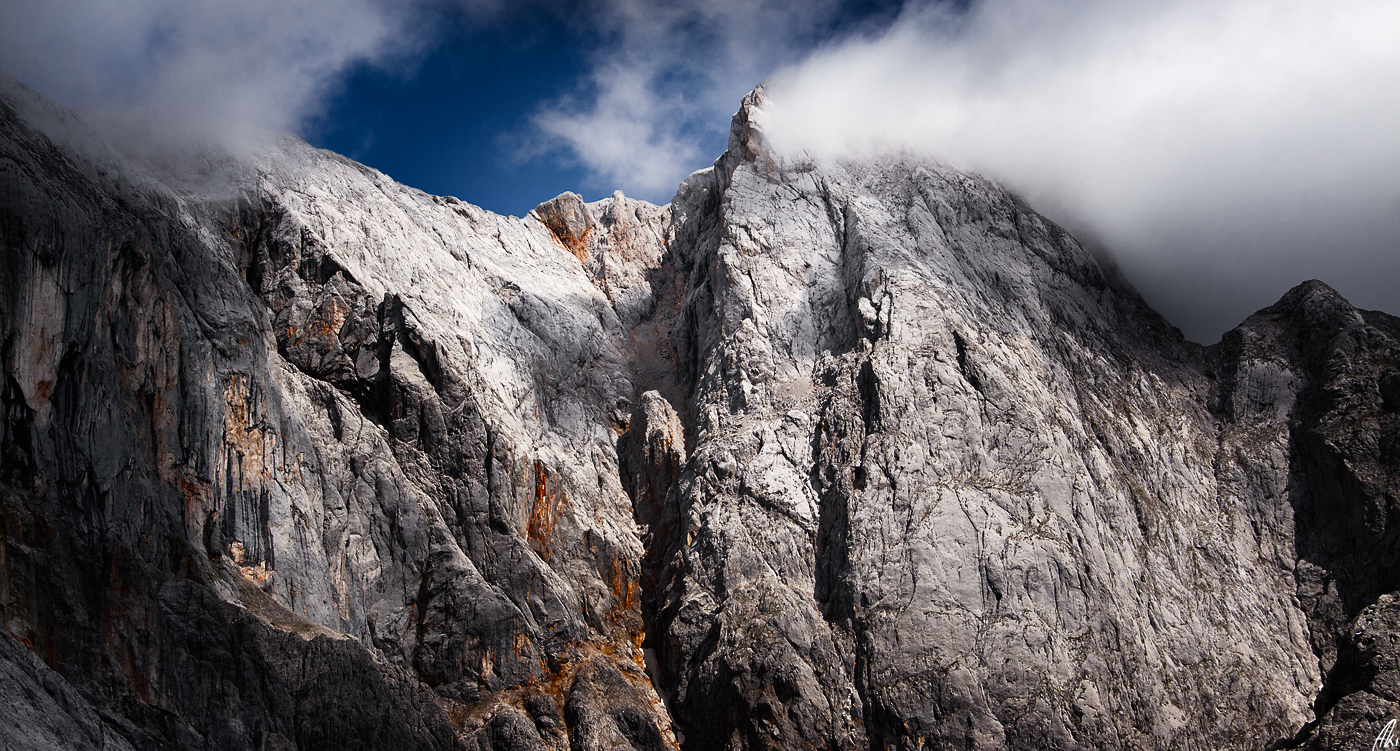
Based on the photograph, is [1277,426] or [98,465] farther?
[1277,426]

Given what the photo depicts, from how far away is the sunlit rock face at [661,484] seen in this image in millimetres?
29781

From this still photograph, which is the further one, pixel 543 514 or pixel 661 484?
pixel 661 484

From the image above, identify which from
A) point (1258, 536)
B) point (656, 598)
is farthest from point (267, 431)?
point (1258, 536)

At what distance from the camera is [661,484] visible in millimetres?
52062

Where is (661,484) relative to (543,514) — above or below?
above

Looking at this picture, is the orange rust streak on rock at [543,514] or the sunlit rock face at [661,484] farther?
the orange rust streak on rock at [543,514]

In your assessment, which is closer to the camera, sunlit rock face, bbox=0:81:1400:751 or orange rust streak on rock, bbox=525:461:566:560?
sunlit rock face, bbox=0:81:1400:751

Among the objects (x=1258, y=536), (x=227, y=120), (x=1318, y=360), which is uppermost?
(x=227, y=120)

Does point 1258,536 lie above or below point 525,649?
above

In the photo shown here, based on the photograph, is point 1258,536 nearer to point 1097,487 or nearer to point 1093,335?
point 1097,487

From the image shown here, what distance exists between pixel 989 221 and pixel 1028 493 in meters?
24.3

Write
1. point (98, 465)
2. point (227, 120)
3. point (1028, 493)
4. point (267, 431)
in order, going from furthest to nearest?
point (227, 120), point (1028, 493), point (267, 431), point (98, 465)

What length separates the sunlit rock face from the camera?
2978 cm

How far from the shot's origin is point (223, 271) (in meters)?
39.8
